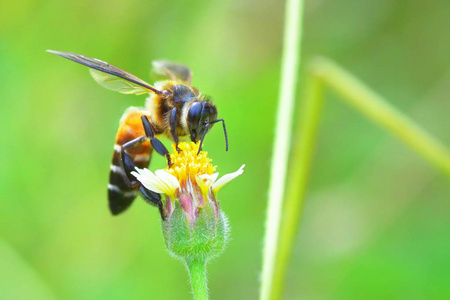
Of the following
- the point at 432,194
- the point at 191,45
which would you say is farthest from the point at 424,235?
the point at 191,45

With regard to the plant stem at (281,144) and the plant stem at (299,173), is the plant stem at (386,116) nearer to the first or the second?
the plant stem at (299,173)

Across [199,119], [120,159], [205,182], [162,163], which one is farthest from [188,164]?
[162,163]

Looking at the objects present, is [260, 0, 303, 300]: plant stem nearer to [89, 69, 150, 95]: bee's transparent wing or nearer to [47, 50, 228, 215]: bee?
[47, 50, 228, 215]: bee

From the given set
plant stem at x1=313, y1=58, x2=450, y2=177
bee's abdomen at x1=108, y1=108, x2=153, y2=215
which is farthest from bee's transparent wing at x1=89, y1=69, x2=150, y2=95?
plant stem at x1=313, y1=58, x2=450, y2=177

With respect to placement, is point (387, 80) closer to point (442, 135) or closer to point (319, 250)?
point (442, 135)

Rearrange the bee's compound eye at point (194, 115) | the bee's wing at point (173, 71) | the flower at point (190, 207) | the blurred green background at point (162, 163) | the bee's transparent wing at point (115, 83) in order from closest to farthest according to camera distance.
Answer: the flower at point (190, 207) < the bee's compound eye at point (194, 115) < the bee's transparent wing at point (115, 83) < the bee's wing at point (173, 71) < the blurred green background at point (162, 163)

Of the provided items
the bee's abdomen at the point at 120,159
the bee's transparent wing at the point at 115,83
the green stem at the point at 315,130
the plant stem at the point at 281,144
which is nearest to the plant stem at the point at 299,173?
the green stem at the point at 315,130

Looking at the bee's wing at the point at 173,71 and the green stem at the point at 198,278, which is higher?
the bee's wing at the point at 173,71
